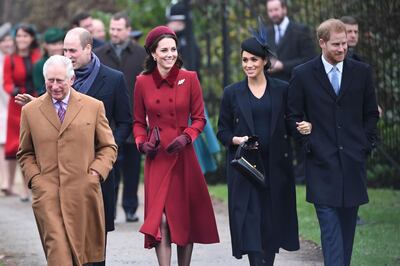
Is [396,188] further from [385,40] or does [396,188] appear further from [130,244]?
[130,244]

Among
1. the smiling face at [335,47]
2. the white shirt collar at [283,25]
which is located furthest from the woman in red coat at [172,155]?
the white shirt collar at [283,25]

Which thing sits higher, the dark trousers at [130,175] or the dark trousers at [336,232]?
the dark trousers at [336,232]

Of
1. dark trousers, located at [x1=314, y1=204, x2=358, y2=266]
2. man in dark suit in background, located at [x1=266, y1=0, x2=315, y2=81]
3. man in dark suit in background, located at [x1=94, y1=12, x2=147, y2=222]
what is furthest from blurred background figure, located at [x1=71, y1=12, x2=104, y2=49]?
dark trousers, located at [x1=314, y1=204, x2=358, y2=266]

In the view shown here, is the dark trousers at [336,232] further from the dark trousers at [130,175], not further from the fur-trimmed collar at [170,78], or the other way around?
the dark trousers at [130,175]

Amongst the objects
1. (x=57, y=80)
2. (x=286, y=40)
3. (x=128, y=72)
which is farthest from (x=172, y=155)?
(x=286, y=40)

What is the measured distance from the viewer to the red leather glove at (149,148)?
9.09m

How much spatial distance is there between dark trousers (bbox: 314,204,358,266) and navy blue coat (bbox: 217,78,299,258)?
0.26 m

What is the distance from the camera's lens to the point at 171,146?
9031 mm

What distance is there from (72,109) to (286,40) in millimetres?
6350

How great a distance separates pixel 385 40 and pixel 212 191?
3.15m

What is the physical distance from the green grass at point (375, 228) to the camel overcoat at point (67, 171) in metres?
2.64

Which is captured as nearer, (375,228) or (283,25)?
(375,228)

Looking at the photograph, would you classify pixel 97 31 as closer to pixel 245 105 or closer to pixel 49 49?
pixel 49 49

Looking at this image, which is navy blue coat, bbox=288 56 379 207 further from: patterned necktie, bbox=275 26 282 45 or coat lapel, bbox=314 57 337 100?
patterned necktie, bbox=275 26 282 45
